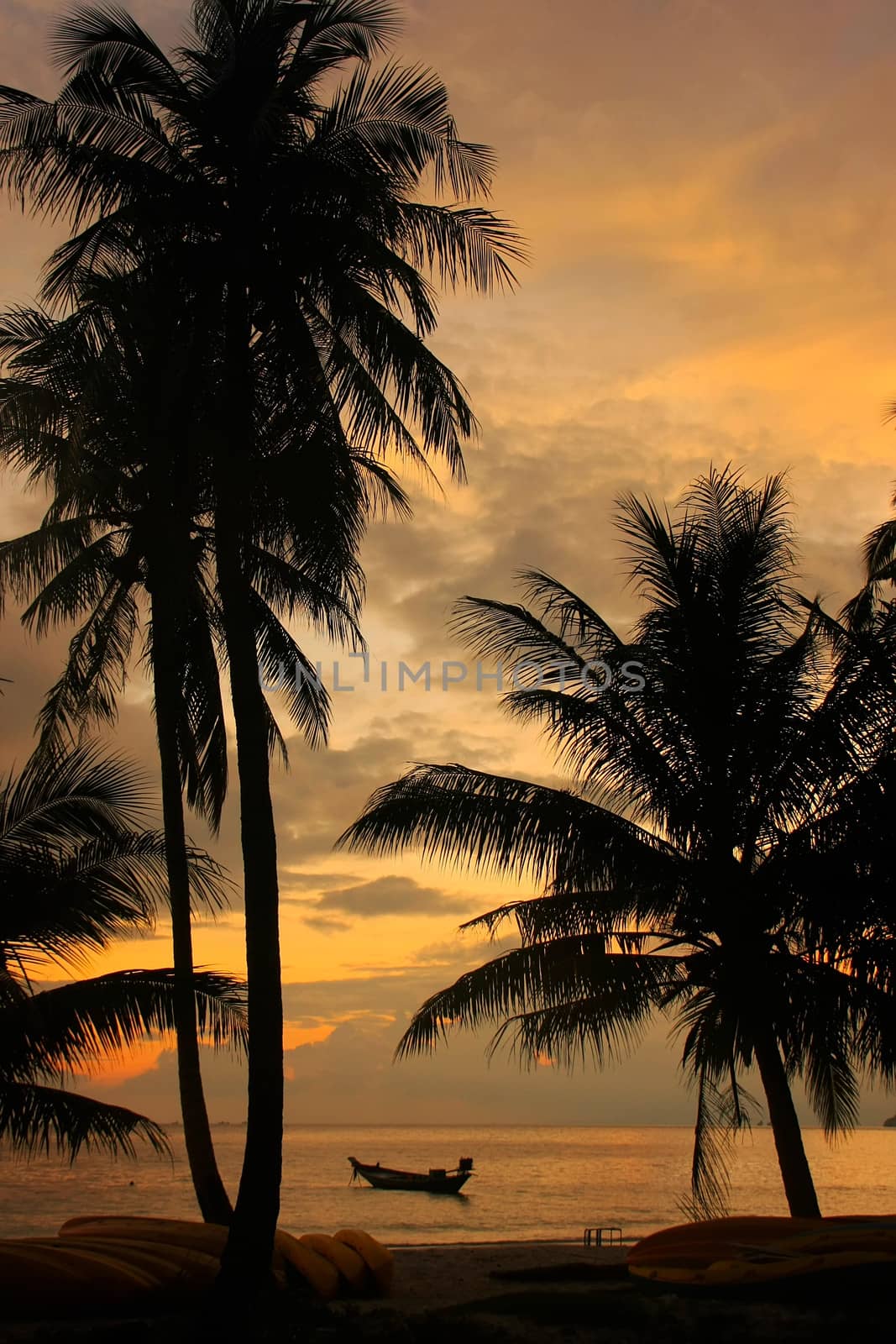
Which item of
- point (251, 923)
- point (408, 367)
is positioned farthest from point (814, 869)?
point (408, 367)

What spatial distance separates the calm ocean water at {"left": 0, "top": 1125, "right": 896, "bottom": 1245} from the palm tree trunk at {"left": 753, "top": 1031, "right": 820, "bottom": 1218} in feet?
74.4

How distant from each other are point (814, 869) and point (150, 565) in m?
8.03

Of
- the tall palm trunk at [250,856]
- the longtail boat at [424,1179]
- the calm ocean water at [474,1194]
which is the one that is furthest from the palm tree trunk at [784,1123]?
the longtail boat at [424,1179]

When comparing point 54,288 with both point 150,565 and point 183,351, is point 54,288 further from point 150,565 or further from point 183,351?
point 150,565

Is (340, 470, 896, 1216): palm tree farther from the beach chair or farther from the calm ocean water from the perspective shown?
the calm ocean water

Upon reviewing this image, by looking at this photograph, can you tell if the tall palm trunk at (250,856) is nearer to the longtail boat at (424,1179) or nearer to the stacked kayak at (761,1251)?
the stacked kayak at (761,1251)

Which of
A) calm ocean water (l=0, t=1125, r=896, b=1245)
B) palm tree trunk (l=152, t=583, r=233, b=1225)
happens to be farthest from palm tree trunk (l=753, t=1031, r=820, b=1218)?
calm ocean water (l=0, t=1125, r=896, b=1245)

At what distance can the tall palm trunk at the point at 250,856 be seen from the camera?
8.27 meters

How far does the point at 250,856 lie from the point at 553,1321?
4188 mm

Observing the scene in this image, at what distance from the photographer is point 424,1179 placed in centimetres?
4959

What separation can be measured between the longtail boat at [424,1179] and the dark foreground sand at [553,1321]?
39.6m

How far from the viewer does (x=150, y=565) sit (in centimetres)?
1315

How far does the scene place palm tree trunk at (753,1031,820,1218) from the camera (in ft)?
35.4

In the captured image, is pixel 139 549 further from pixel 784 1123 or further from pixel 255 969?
pixel 784 1123
